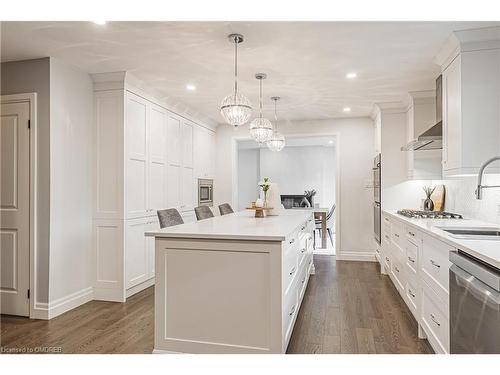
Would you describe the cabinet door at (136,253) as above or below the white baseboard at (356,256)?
above

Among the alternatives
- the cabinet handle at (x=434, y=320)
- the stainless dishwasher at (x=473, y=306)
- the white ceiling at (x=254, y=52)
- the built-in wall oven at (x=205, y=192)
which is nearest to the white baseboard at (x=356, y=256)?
the built-in wall oven at (x=205, y=192)

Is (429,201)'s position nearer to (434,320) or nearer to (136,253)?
(434,320)

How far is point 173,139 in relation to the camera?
4.69 meters

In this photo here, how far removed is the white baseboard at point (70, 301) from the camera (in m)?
3.09

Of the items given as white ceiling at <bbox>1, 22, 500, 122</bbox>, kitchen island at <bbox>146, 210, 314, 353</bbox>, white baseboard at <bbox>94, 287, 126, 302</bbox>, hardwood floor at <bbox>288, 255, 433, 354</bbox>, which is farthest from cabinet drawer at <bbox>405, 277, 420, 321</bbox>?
white baseboard at <bbox>94, 287, 126, 302</bbox>

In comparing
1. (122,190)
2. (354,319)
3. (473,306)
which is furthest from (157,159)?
(473,306)

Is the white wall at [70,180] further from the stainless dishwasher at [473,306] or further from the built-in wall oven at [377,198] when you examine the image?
the built-in wall oven at [377,198]

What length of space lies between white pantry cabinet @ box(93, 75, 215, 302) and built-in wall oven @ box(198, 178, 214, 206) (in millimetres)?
1444

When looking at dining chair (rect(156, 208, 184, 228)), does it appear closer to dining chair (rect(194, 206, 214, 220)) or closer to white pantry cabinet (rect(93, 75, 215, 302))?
dining chair (rect(194, 206, 214, 220))

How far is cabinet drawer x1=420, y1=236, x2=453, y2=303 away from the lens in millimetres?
2051

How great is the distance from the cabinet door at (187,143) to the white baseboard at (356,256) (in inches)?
114

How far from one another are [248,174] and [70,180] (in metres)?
7.46

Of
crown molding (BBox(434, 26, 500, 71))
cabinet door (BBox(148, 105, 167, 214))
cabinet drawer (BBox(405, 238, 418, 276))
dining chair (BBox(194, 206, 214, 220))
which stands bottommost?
cabinet drawer (BBox(405, 238, 418, 276))
